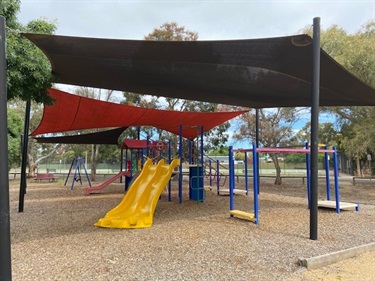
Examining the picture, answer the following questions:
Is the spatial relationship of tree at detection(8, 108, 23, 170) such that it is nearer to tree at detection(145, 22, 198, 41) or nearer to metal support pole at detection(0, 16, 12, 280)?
tree at detection(145, 22, 198, 41)

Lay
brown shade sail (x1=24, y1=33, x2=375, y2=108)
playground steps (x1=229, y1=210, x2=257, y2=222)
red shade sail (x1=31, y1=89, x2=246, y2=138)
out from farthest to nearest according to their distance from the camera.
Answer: red shade sail (x1=31, y1=89, x2=246, y2=138)
playground steps (x1=229, y1=210, x2=257, y2=222)
brown shade sail (x1=24, y1=33, x2=375, y2=108)

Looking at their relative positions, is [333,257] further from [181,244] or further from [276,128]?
[276,128]

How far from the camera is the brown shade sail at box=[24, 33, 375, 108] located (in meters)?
4.34

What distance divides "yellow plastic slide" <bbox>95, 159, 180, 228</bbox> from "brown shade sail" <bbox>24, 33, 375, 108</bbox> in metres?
1.96

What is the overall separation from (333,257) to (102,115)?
6.91 metres

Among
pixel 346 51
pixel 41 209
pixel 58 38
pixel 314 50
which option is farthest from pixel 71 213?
pixel 346 51

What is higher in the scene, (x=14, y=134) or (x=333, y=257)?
(x=14, y=134)

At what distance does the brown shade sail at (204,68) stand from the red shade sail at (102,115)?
118cm

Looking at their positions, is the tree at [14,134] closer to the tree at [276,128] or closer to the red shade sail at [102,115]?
the red shade sail at [102,115]

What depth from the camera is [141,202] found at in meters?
6.59

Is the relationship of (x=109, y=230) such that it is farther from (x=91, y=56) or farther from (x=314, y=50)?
(x=314, y=50)

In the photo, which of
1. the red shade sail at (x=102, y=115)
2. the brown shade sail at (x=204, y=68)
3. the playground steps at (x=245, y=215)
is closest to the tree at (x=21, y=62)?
the brown shade sail at (x=204, y=68)


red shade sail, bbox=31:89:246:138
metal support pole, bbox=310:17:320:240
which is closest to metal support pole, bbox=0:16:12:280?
metal support pole, bbox=310:17:320:240

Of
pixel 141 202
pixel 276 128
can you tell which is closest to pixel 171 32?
pixel 276 128
